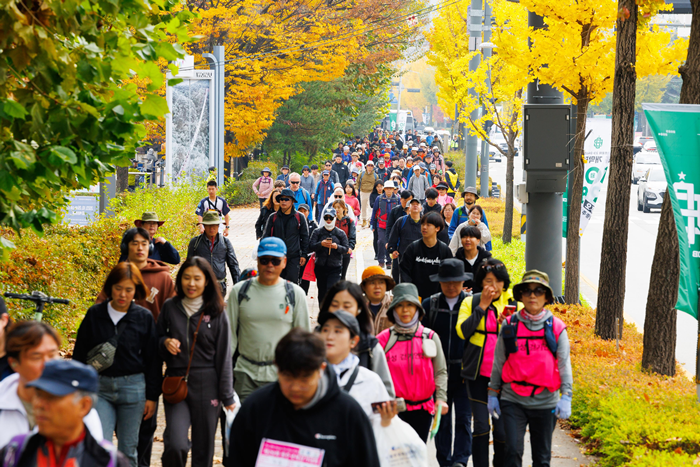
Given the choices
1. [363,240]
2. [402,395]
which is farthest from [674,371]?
[363,240]

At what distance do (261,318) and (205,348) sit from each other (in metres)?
0.48

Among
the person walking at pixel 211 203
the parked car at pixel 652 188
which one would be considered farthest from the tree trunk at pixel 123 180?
the parked car at pixel 652 188

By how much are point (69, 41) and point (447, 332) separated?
3546 mm

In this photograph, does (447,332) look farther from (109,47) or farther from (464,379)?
(109,47)

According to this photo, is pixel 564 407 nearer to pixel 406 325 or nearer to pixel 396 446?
pixel 406 325

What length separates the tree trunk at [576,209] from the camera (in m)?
12.0

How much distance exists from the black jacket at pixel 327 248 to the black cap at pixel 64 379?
7830 millimetres

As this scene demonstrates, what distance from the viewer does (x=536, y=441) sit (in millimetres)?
5773

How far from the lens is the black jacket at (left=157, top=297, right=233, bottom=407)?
18.0 feet

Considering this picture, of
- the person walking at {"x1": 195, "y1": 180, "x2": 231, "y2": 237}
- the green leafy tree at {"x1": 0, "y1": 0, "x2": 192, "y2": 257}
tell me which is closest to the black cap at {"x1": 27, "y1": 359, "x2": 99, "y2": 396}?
the green leafy tree at {"x1": 0, "y1": 0, "x2": 192, "y2": 257}

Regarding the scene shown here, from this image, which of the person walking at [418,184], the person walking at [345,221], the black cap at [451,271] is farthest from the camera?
the person walking at [418,184]

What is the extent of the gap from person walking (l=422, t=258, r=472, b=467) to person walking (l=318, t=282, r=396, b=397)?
1.29 metres

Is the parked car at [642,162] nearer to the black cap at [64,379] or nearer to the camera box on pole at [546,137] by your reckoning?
the camera box on pole at [546,137]

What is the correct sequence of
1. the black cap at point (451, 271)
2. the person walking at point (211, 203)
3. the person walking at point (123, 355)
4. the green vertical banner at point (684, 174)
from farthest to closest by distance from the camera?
Result: the person walking at point (211, 203) < the green vertical banner at point (684, 174) < the black cap at point (451, 271) < the person walking at point (123, 355)
